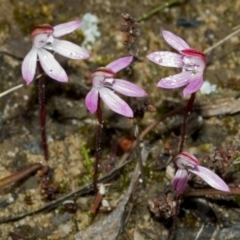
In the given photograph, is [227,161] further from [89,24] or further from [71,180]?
[89,24]

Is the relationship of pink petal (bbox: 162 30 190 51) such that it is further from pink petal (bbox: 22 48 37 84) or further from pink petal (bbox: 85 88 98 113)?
pink petal (bbox: 22 48 37 84)

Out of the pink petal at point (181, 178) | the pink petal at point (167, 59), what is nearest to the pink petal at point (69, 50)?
the pink petal at point (167, 59)

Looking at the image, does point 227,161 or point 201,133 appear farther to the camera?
point 201,133

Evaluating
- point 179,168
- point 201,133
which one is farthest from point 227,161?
point 201,133

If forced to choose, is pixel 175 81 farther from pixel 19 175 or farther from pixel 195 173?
pixel 19 175

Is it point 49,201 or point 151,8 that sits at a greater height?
point 151,8

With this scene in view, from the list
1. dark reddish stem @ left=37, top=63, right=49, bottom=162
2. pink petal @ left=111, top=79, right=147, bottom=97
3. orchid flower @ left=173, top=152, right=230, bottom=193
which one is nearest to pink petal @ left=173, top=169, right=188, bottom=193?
orchid flower @ left=173, top=152, right=230, bottom=193

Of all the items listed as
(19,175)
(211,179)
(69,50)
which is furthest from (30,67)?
(211,179)
